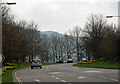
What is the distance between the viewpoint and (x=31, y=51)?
249 ft

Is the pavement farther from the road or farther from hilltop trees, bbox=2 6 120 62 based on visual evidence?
hilltop trees, bbox=2 6 120 62

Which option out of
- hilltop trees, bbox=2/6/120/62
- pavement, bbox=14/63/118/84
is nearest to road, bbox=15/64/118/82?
pavement, bbox=14/63/118/84

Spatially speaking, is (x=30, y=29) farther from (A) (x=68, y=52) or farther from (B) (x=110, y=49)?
(B) (x=110, y=49)

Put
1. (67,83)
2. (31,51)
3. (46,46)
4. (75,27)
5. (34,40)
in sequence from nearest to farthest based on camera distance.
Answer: (67,83) < (31,51) < (34,40) < (75,27) < (46,46)

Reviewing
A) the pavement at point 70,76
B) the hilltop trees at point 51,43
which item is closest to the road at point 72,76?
the pavement at point 70,76

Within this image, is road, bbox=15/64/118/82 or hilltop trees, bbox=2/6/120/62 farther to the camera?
hilltop trees, bbox=2/6/120/62

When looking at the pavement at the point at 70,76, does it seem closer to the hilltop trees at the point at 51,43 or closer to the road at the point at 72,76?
the road at the point at 72,76

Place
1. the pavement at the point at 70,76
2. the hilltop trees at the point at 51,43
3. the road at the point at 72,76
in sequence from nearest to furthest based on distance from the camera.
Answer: the pavement at the point at 70,76, the road at the point at 72,76, the hilltop trees at the point at 51,43

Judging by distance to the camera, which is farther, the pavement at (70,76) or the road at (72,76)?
the road at (72,76)

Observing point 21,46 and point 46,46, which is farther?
point 46,46

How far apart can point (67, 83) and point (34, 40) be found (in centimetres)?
6584

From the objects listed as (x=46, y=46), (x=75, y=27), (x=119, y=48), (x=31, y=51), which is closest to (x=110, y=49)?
(x=119, y=48)

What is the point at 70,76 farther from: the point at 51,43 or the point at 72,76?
the point at 51,43

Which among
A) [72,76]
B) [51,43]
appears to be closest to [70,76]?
[72,76]
